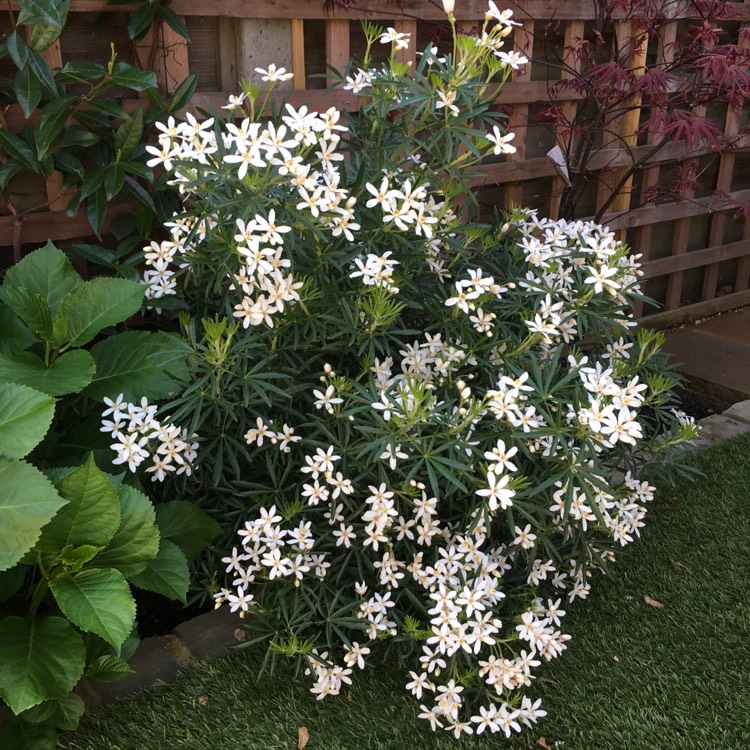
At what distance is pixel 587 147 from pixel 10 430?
266 cm

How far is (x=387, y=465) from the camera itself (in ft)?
6.70

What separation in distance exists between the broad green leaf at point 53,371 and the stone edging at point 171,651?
702 millimetres

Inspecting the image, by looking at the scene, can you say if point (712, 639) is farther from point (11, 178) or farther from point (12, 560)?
point (11, 178)

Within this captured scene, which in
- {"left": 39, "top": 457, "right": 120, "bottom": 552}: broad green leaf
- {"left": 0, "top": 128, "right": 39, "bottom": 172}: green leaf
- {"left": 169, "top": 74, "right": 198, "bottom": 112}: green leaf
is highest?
{"left": 169, "top": 74, "right": 198, "bottom": 112}: green leaf

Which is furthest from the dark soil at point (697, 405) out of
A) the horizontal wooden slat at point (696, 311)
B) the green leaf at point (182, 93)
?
the green leaf at point (182, 93)

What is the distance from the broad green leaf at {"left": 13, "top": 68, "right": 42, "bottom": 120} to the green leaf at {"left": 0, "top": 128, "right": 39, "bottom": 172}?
11 cm

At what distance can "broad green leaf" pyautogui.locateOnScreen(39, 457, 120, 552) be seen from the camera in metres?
1.86

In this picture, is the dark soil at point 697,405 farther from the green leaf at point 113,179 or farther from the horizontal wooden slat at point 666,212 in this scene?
the green leaf at point 113,179

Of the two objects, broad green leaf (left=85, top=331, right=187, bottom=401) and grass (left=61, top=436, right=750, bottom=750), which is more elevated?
broad green leaf (left=85, top=331, right=187, bottom=401)

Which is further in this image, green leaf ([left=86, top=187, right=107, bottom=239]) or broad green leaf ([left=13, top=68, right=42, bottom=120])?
green leaf ([left=86, top=187, right=107, bottom=239])

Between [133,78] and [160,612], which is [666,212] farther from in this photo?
[160,612]

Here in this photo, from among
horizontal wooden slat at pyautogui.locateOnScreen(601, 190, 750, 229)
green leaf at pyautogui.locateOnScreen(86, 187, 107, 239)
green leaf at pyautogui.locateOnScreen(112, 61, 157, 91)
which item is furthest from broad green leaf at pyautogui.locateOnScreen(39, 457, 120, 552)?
horizontal wooden slat at pyautogui.locateOnScreen(601, 190, 750, 229)

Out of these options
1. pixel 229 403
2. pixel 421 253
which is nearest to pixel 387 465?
pixel 229 403

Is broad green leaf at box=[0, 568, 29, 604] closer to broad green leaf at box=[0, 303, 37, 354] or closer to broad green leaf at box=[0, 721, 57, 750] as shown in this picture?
broad green leaf at box=[0, 721, 57, 750]
